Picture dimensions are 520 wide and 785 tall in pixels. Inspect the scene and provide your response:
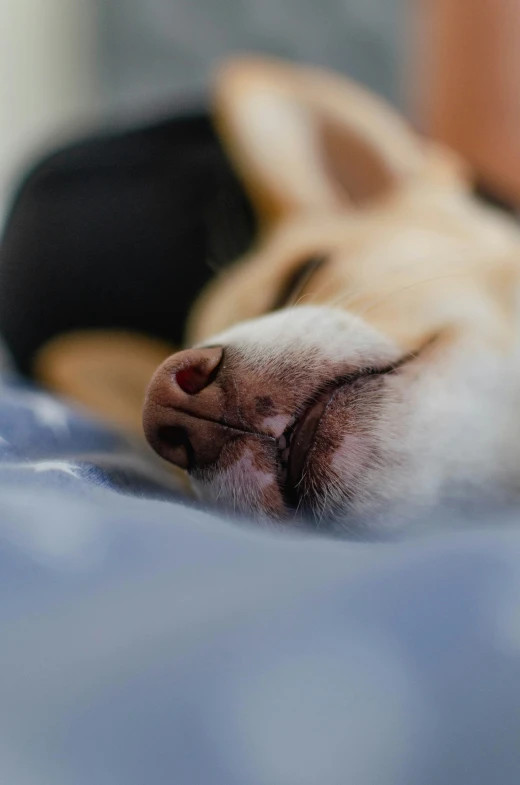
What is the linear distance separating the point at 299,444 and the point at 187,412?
0.10m

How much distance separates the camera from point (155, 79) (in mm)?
2650

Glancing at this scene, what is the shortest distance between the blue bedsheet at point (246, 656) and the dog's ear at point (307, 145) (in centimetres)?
93

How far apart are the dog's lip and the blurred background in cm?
202

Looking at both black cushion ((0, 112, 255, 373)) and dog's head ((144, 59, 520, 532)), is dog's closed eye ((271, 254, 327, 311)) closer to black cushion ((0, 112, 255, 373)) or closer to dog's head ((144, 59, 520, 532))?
dog's head ((144, 59, 520, 532))

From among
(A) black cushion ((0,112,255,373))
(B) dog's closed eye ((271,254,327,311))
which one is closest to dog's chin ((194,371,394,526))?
(B) dog's closed eye ((271,254,327,311))

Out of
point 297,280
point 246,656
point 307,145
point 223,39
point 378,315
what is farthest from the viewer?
point 223,39

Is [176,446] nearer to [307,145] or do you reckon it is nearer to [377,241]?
[377,241]

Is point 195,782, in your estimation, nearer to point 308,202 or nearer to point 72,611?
point 72,611

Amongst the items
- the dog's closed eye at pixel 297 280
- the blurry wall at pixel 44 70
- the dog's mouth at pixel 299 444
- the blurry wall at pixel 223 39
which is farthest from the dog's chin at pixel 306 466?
the blurry wall at pixel 44 70

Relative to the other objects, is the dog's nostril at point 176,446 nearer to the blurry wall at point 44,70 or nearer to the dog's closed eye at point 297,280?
the dog's closed eye at point 297,280

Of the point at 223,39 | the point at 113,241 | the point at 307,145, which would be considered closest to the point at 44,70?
the point at 223,39

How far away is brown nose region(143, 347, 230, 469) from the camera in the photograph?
22.9 inches

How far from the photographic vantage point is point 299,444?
610 millimetres

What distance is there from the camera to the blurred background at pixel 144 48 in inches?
95.9
